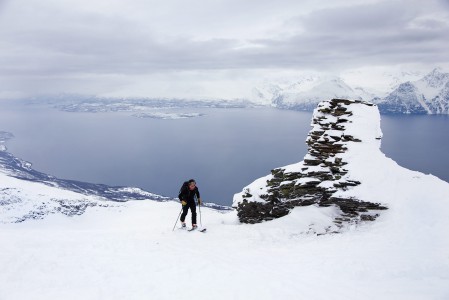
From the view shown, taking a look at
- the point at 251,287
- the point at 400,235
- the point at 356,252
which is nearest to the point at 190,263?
the point at 251,287

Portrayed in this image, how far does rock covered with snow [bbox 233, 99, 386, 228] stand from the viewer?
20.0 meters

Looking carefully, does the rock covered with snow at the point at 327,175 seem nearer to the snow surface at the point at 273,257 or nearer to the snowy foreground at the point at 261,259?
the snow surface at the point at 273,257

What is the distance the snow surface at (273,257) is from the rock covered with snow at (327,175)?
1.83 ft

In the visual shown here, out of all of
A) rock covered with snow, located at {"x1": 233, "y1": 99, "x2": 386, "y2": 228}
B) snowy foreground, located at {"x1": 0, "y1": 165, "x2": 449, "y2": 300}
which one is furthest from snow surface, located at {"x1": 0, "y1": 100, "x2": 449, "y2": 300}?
rock covered with snow, located at {"x1": 233, "y1": 99, "x2": 386, "y2": 228}

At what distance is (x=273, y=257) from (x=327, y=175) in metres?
8.71

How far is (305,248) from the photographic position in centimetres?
1600

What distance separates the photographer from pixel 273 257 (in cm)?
1518

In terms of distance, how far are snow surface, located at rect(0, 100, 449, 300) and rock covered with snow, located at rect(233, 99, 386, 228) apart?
0.56 metres

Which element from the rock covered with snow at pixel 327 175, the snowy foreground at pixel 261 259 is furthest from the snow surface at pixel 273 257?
the rock covered with snow at pixel 327 175

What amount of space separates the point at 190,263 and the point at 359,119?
17551 mm

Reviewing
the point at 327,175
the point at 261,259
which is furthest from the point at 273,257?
the point at 327,175

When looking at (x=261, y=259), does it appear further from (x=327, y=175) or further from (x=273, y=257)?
(x=327, y=175)

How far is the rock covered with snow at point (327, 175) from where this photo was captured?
20.0m

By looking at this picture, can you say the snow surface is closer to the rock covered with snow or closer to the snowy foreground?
the snowy foreground
